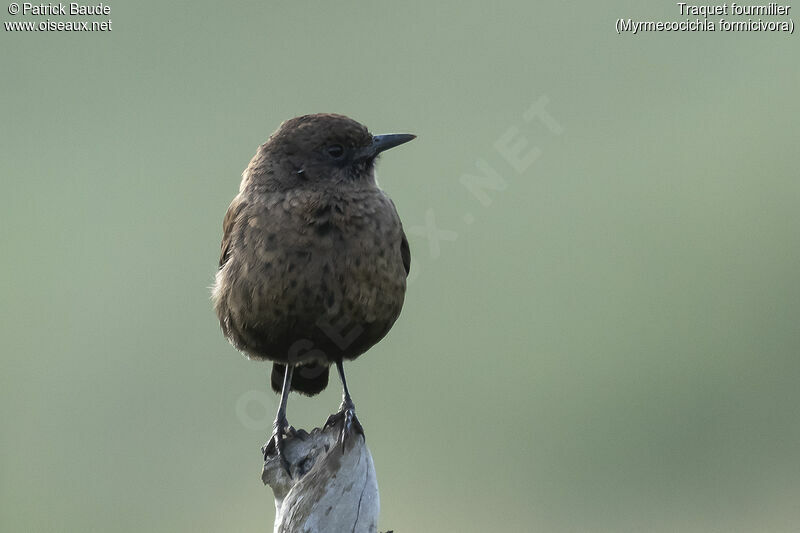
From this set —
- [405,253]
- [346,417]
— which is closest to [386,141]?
[405,253]

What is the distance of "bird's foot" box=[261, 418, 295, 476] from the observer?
6.00 m

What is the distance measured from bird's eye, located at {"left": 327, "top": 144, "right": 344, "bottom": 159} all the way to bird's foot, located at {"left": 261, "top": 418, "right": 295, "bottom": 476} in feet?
5.48

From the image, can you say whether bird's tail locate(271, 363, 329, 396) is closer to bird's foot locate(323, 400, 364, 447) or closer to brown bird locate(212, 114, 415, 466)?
brown bird locate(212, 114, 415, 466)

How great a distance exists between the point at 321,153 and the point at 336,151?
10cm

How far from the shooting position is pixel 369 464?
5480mm

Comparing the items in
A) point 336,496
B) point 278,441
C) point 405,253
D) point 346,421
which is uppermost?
point 405,253

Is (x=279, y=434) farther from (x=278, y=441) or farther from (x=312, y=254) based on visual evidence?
(x=312, y=254)

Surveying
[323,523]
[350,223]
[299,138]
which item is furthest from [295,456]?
[299,138]

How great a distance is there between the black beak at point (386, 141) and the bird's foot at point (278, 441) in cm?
178

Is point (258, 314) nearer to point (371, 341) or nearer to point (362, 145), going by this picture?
point (371, 341)

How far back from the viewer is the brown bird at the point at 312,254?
610cm

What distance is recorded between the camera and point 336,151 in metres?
6.61

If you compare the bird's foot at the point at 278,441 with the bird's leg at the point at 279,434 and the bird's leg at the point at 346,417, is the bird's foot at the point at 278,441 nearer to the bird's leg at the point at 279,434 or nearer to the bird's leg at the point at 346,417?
the bird's leg at the point at 279,434

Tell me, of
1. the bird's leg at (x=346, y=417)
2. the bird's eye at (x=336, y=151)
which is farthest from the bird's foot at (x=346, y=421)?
the bird's eye at (x=336, y=151)
